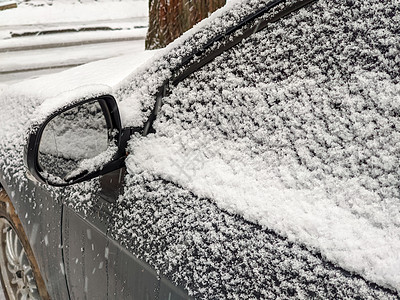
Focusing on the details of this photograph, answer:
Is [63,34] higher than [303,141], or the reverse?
[303,141]

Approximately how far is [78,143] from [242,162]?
0.72 m

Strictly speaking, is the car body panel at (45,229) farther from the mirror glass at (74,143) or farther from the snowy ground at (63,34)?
the snowy ground at (63,34)

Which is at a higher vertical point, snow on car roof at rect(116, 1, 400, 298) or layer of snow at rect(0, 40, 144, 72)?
snow on car roof at rect(116, 1, 400, 298)

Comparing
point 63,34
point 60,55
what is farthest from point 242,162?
point 63,34

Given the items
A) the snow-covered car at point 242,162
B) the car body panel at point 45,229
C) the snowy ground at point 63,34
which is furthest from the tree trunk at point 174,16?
the snowy ground at point 63,34

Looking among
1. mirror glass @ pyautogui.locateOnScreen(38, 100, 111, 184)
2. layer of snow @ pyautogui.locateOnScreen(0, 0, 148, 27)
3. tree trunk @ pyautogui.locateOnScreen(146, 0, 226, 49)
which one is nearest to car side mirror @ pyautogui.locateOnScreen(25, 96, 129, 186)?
mirror glass @ pyautogui.locateOnScreen(38, 100, 111, 184)

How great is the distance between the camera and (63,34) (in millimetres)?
8289

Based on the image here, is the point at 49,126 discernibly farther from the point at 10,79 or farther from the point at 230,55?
the point at 10,79

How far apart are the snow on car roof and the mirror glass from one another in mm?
234

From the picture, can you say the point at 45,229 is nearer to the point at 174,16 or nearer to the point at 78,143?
the point at 78,143

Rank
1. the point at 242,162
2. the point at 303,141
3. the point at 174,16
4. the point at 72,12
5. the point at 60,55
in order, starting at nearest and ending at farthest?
the point at 303,141 < the point at 242,162 < the point at 174,16 < the point at 60,55 < the point at 72,12

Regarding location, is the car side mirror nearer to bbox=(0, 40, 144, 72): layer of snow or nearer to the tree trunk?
the tree trunk

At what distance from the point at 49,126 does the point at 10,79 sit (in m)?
6.70

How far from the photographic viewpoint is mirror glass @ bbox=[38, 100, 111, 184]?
154 cm
